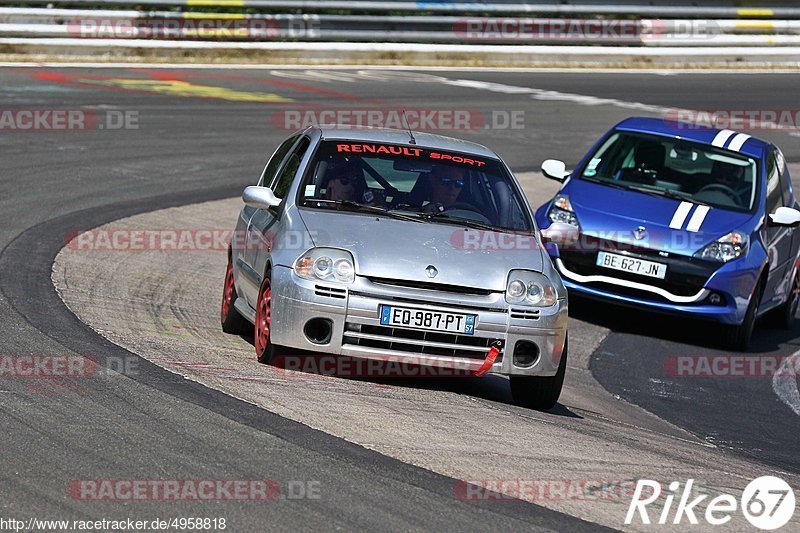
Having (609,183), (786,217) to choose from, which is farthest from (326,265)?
(786,217)

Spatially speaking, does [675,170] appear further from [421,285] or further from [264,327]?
[264,327]

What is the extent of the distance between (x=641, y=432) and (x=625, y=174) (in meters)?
4.96

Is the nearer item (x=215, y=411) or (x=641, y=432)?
(x=215, y=411)

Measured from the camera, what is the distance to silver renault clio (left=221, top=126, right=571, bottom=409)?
24.7 ft

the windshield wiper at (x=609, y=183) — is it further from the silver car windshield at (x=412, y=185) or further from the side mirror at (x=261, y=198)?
the side mirror at (x=261, y=198)

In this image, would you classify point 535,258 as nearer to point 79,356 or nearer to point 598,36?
point 79,356

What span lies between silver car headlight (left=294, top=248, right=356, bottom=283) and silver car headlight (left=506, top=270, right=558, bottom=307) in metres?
0.90

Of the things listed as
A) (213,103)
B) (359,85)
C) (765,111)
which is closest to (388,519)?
(213,103)

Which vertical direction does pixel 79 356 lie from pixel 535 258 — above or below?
below

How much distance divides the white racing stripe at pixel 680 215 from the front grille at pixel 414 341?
4.25m

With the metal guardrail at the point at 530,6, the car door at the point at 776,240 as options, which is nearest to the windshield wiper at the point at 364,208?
the car door at the point at 776,240

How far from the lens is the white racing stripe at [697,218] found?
450 inches

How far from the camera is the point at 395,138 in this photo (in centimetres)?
908

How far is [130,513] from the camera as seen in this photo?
4.96 metres
